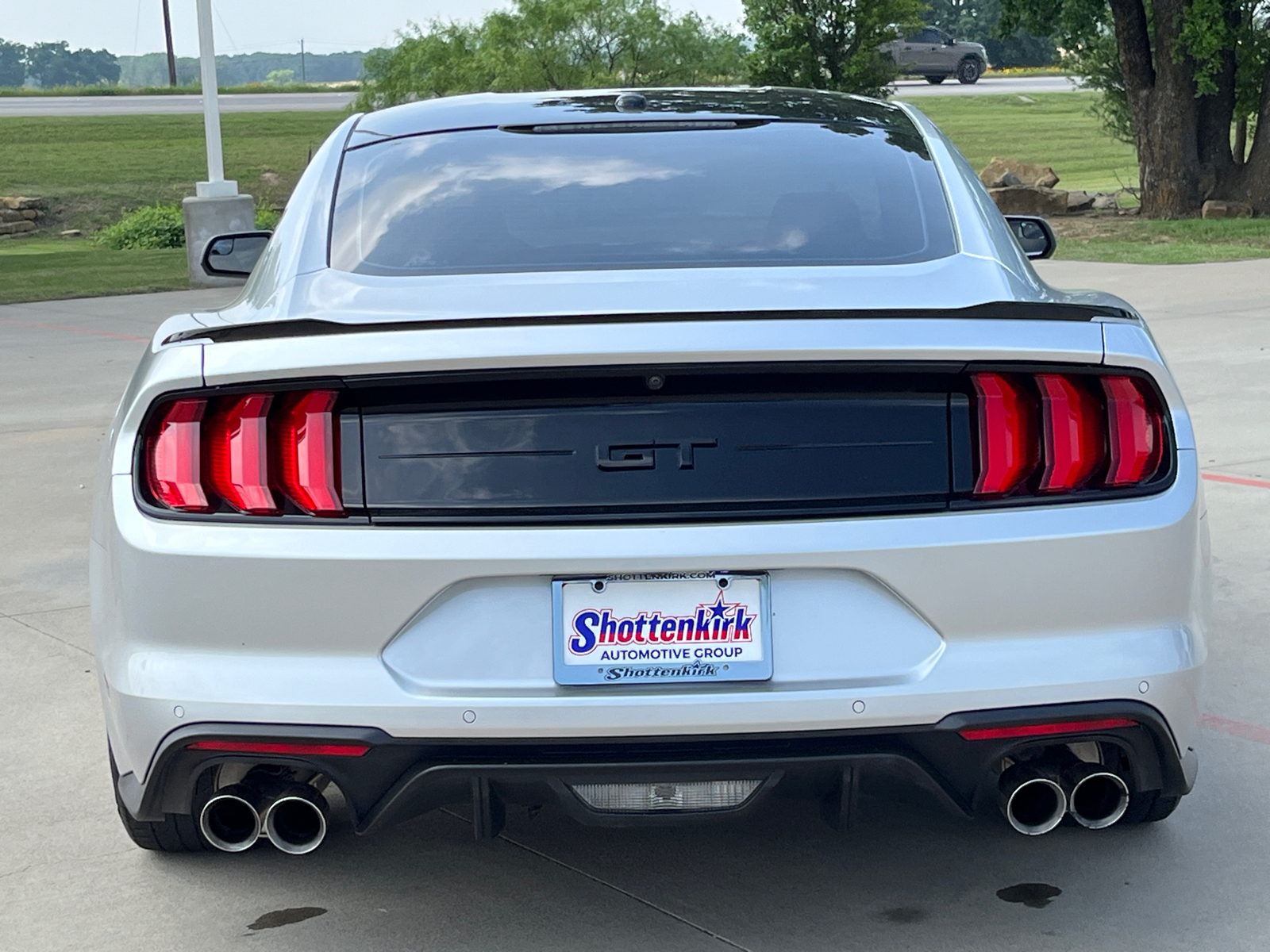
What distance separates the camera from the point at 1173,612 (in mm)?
2912

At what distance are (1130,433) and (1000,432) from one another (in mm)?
252

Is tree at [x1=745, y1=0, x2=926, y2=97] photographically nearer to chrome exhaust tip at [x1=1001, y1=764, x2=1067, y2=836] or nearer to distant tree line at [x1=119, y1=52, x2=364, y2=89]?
chrome exhaust tip at [x1=1001, y1=764, x2=1067, y2=836]

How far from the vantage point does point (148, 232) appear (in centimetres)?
2570

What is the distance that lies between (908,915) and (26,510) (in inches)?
200

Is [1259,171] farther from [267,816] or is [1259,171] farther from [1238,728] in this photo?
[267,816]

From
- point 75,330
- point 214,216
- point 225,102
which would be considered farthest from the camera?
point 225,102

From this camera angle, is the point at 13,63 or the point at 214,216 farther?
the point at 13,63

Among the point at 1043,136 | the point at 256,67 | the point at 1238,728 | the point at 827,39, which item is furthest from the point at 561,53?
the point at 256,67

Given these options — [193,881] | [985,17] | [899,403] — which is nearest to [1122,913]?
[899,403]

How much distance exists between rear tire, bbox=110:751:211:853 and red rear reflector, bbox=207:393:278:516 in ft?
2.49

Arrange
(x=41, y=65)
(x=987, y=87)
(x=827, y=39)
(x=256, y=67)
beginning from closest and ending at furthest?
(x=827, y=39) < (x=987, y=87) < (x=41, y=65) < (x=256, y=67)

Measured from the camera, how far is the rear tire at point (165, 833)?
3338mm

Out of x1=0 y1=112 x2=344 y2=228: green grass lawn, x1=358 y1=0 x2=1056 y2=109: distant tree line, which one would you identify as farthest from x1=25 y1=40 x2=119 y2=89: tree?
x1=358 y1=0 x2=1056 y2=109: distant tree line

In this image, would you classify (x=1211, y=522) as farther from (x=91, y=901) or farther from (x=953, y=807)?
(x=91, y=901)
